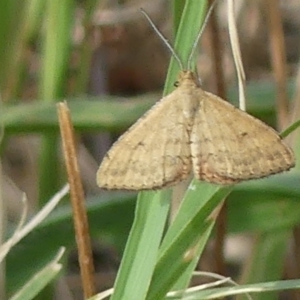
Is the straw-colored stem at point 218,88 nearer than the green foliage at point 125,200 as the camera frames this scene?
No

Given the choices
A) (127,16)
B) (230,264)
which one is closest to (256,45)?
(127,16)

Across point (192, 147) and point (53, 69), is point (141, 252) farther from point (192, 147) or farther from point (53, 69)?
point (53, 69)

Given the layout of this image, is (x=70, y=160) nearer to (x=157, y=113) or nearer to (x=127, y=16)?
(x=157, y=113)

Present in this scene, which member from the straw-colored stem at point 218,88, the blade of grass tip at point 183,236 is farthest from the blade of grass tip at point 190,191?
the straw-colored stem at point 218,88

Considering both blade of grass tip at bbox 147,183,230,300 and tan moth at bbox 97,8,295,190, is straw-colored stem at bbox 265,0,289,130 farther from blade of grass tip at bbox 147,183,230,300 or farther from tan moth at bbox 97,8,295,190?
blade of grass tip at bbox 147,183,230,300

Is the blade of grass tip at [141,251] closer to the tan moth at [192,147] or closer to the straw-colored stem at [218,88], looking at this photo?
the tan moth at [192,147]

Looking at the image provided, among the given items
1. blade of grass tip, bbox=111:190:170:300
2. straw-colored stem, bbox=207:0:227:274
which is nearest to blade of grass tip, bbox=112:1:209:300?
blade of grass tip, bbox=111:190:170:300

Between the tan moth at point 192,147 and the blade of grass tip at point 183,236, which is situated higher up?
the tan moth at point 192,147

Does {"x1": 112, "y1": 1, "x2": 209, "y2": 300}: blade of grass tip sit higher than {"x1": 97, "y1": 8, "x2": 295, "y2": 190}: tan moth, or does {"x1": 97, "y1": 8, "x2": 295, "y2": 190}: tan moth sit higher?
{"x1": 97, "y1": 8, "x2": 295, "y2": 190}: tan moth
